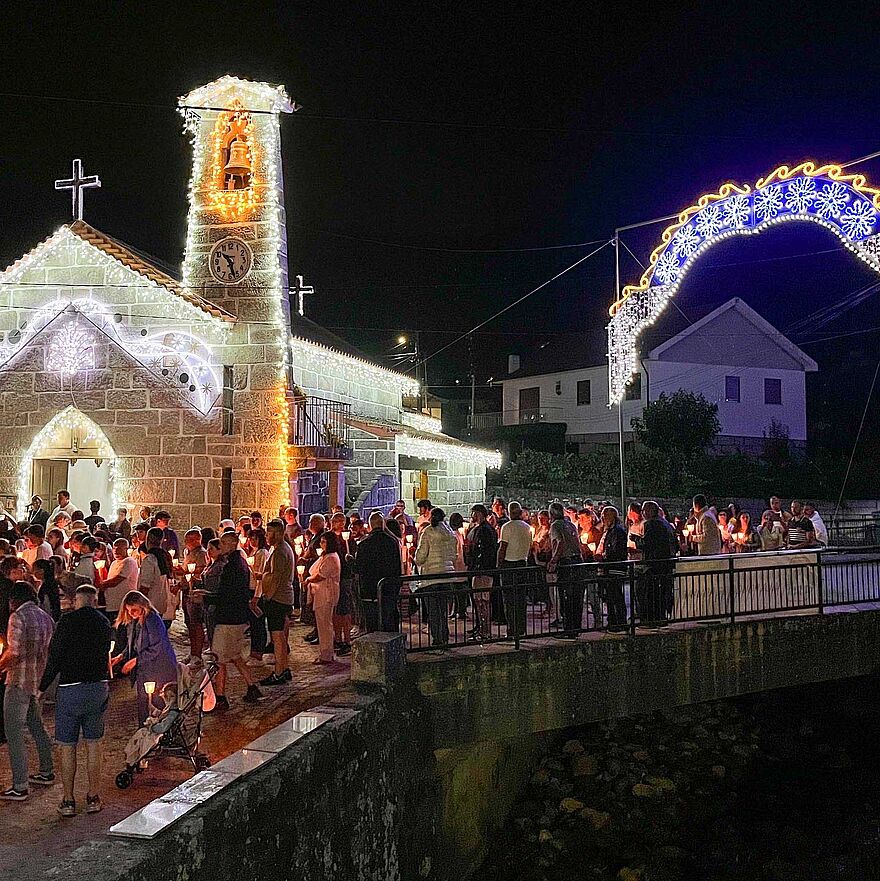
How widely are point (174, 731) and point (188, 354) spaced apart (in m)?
12.1

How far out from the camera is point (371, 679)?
26.7 feet

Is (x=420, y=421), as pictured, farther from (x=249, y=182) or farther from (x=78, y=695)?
(x=78, y=695)

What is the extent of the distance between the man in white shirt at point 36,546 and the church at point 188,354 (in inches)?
293

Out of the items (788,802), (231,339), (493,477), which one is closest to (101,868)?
(788,802)

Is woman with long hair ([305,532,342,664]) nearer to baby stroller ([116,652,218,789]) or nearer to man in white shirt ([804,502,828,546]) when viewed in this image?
baby stroller ([116,652,218,789])

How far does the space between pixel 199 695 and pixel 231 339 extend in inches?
467

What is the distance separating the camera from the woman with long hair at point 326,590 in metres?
10.1

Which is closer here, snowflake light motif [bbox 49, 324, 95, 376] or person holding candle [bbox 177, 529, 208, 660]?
person holding candle [bbox 177, 529, 208, 660]

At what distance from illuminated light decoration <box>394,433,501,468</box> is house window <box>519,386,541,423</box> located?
1490 centimetres

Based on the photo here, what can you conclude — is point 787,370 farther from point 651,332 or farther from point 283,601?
point 283,601

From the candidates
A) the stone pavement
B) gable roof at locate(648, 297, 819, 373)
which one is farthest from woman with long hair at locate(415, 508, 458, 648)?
gable roof at locate(648, 297, 819, 373)

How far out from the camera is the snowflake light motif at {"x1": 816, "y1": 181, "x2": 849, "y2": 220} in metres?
12.8

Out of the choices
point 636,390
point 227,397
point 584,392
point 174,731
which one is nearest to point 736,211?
point 227,397

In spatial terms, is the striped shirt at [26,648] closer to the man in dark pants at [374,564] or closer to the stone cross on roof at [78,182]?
the man in dark pants at [374,564]
